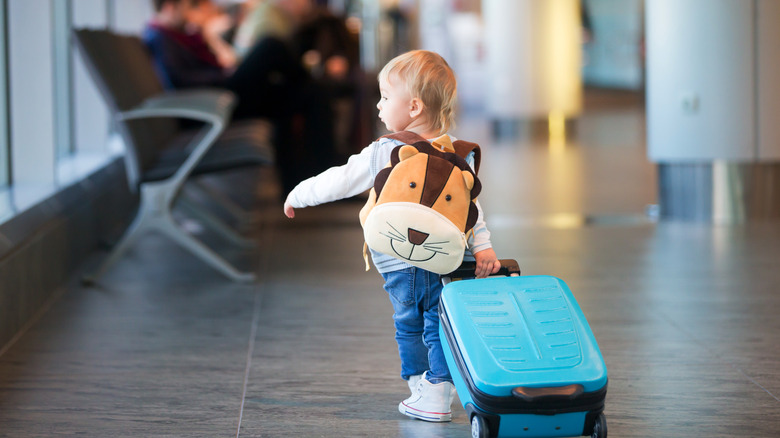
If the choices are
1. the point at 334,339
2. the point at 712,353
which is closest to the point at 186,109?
the point at 334,339

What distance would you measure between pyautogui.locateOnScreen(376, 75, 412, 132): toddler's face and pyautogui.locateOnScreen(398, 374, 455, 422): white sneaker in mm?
660

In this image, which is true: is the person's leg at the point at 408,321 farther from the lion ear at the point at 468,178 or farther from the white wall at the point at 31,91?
the white wall at the point at 31,91

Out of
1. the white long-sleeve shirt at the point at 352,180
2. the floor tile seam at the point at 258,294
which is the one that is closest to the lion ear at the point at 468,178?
the white long-sleeve shirt at the point at 352,180

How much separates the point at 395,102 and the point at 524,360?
0.69 meters

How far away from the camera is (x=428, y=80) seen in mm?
2205

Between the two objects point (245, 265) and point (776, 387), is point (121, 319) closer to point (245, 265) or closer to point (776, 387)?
point (245, 265)

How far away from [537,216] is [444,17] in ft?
60.3

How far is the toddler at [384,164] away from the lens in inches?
87.7

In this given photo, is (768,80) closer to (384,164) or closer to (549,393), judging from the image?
(384,164)

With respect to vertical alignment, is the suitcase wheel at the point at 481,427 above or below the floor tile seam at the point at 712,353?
above

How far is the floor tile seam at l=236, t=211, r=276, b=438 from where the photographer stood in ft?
8.62

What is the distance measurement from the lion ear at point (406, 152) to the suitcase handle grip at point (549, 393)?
0.59 meters

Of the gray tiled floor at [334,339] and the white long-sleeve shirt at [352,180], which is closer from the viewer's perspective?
the white long-sleeve shirt at [352,180]

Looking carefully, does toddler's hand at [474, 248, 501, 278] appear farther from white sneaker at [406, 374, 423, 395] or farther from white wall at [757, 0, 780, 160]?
white wall at [757, 0, 780, 160]
